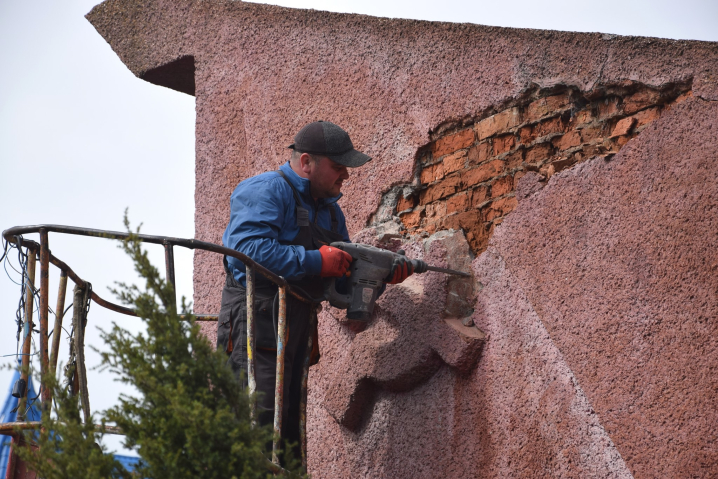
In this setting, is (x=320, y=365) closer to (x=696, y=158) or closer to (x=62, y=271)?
(x=62, y=271)

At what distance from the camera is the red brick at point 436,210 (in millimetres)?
3693

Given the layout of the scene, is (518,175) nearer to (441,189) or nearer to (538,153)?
(538,153)

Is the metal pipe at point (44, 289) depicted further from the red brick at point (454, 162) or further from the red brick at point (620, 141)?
the red brick at point (620, 141)

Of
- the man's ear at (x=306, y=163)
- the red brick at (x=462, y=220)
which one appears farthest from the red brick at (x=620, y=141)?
the man's ear at (x=306, y=163)

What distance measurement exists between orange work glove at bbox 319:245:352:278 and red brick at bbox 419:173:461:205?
698mm

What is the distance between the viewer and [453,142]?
368 centimetres

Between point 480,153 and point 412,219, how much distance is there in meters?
0.45

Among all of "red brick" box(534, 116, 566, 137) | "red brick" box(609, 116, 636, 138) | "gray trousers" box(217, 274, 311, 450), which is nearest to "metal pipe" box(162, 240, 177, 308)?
"gray trousers" box(217, 274, 311, 450)

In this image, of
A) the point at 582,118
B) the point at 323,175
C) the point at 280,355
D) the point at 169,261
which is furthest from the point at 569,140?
the point at 169,261

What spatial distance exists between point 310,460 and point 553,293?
56.6 inches

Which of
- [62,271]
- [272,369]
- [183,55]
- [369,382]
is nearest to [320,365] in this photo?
[369,382]

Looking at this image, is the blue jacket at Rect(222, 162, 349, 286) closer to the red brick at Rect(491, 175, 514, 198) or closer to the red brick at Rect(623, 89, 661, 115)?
the red brick at Rect(491, 175, 514, 198)

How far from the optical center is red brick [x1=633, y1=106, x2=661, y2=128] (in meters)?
3.04

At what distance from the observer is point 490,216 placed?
3488 millimetres
